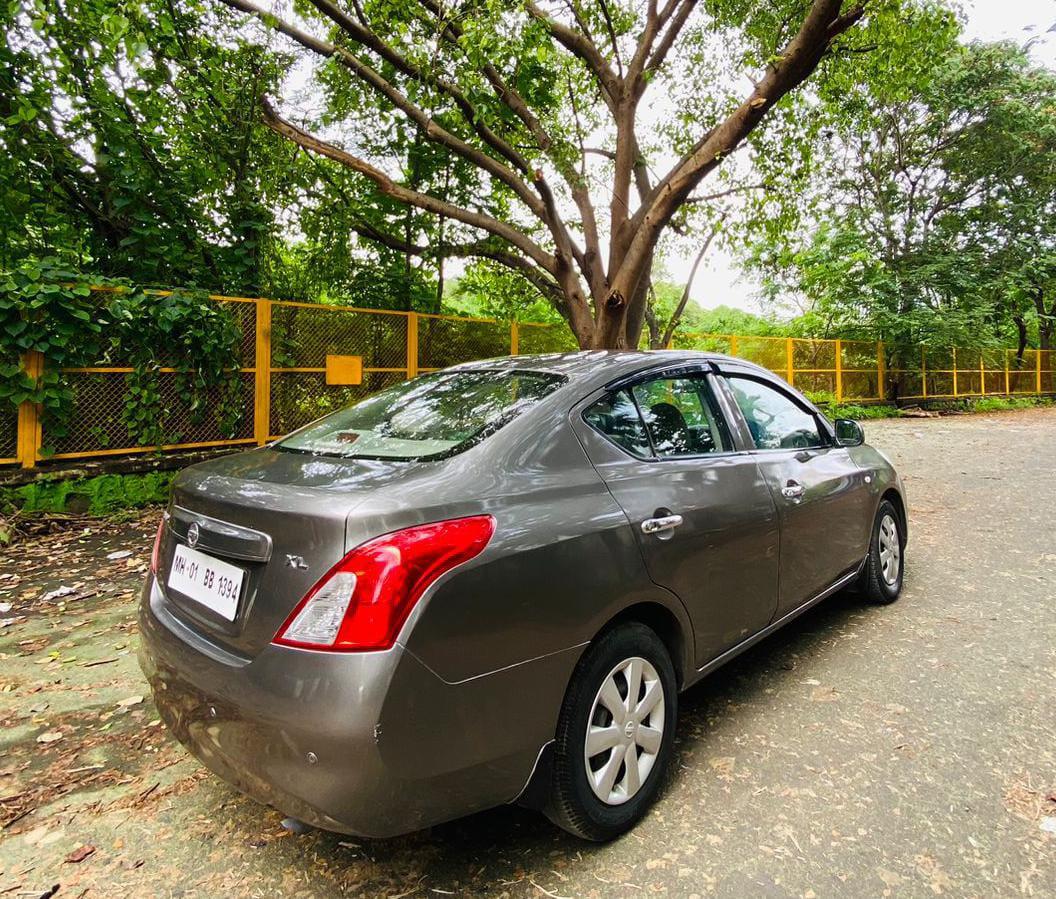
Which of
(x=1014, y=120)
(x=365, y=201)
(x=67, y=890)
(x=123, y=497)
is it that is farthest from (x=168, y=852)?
(x=1014, y=120)

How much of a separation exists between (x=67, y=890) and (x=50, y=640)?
2131 millimetres

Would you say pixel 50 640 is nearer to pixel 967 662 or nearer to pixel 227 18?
pixel 967 662

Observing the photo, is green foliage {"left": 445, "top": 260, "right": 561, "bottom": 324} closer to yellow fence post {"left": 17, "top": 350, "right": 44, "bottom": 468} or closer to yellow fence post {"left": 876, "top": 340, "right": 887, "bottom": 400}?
yellow fence post {"left": 17, "top": 350, "right": 44, "bottom": 468}

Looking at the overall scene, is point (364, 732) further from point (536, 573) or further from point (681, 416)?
point (681, 416)

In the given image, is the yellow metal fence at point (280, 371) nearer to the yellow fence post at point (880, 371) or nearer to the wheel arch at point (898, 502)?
the wheel arch at point (898, 502)

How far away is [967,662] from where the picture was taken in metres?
3.05

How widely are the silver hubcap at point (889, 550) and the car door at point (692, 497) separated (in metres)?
1.47

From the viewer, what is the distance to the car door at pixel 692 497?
212 cm

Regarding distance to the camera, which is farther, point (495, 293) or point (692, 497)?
point (495, 293)

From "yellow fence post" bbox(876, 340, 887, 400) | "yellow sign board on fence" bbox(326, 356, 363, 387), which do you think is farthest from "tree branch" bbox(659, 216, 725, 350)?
"yellow fence post" bbox(876, 340, 887, 400)

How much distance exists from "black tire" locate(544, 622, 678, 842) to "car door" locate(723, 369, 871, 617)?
1071mm

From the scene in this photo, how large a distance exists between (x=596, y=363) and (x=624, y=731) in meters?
1.31


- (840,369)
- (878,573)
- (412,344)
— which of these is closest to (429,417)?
(878,573)

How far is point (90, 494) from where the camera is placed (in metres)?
5.79
